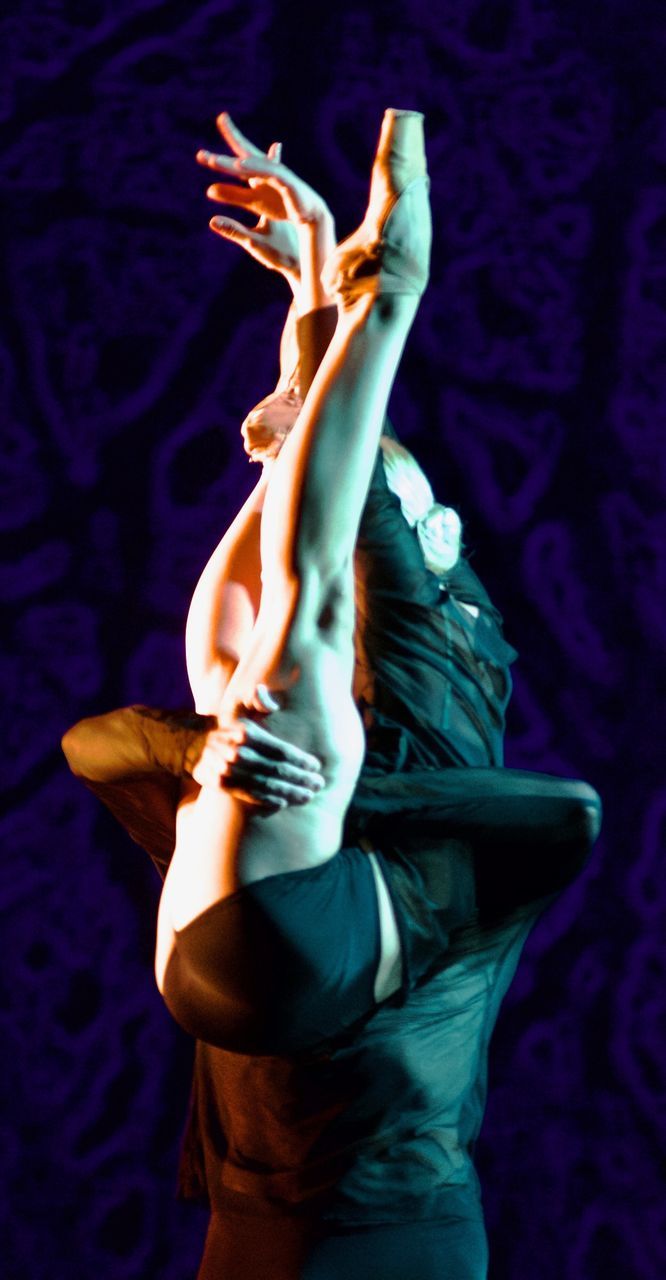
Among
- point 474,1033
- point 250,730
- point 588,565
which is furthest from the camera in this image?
point 588,565

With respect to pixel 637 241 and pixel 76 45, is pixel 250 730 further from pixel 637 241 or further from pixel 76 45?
pixel 76 45

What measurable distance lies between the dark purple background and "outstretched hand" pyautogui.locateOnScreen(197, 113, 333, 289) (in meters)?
0.58

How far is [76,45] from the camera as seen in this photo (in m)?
1.96

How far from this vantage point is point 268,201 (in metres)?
1.24

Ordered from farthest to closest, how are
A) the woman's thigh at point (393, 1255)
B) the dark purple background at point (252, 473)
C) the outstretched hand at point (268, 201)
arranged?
the dark purple background at point (252, 473) → the outstretched hand at point (268, 201) → the woman's thigh at point (393, 1255)

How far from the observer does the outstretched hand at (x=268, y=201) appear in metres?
1.18

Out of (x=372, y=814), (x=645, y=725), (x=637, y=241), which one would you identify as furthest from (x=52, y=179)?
(x=372, y=814)

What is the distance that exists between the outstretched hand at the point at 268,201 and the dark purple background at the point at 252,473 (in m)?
0.58

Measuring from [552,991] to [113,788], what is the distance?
33.1 inches

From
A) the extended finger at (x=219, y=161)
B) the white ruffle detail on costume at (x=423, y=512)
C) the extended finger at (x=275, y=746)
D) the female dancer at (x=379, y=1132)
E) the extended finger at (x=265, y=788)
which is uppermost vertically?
the extended finger at (x=219, y=161)

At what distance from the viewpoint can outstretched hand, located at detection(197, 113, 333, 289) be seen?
1.18 metres

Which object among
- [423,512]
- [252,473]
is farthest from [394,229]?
[252,473]

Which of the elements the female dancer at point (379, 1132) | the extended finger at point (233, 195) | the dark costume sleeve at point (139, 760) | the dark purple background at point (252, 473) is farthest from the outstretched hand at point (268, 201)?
the dark purple background at point (252, 473)

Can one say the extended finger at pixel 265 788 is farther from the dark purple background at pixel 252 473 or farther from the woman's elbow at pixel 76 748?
the dark purple background at pixel 252 473
